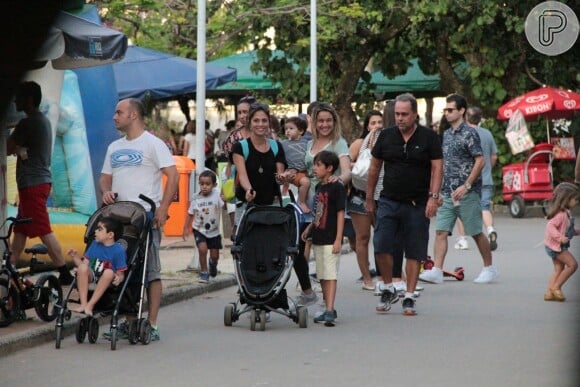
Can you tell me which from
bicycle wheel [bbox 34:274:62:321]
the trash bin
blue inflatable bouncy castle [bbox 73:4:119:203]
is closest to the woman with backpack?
bicycle wheel [bbox 34:274:62:321]

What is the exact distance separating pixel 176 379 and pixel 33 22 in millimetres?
5781

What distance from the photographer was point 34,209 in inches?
379

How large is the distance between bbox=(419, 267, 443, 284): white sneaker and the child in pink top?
169 centimetres

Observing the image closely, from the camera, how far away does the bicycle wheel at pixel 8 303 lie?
8023 millimetres

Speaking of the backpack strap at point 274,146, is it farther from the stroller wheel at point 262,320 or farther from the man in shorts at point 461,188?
the man in shorts at point 461,188

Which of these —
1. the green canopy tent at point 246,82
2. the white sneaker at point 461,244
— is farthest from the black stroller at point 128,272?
the green canopy tent at point 246,82

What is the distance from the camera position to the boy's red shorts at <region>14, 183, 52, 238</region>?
9578 millimetres

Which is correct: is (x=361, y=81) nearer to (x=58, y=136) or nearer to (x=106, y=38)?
(x=58, y=136)

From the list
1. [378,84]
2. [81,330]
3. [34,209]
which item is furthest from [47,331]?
[378,84]

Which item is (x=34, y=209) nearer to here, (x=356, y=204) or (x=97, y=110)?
(x=356, y=204)

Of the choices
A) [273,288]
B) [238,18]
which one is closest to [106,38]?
[273,288]

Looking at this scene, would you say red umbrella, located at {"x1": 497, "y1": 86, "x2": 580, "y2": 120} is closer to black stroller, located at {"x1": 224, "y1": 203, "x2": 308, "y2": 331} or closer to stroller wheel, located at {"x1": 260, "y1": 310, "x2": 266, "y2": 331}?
black stroller, located at {"x1": 224, "y1": 203, "x2": 308, "y2": 331}

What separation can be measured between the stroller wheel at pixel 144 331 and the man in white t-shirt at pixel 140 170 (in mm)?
166

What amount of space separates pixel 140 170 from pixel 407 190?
250 centimetres
